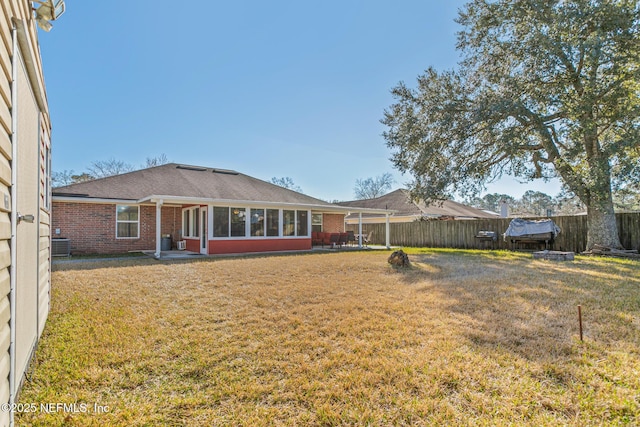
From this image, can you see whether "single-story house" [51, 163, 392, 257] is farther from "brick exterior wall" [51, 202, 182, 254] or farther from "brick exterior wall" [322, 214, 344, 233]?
"brick exterior wall" [322, 214, 344, 233]

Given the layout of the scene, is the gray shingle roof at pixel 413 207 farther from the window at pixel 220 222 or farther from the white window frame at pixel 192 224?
the white window frame at pixel 192 224

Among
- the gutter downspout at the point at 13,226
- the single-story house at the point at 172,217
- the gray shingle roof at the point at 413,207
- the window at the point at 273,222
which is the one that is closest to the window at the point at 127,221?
the single-story house at the point at 172,217

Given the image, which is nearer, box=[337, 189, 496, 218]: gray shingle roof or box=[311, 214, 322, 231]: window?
box=[311, 214, 322, 231]: window

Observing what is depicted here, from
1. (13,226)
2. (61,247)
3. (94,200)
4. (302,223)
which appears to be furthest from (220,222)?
(13,226)

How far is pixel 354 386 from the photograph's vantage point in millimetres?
2641

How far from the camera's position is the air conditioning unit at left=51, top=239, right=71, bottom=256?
11.4 m

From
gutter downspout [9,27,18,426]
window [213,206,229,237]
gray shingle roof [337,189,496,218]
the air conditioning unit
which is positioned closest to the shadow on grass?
gutter downspout [9,27,18,426]

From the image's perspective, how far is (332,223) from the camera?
65.3 ft

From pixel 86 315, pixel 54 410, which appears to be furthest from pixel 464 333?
pixel 86 315

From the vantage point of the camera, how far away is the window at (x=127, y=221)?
13227mm

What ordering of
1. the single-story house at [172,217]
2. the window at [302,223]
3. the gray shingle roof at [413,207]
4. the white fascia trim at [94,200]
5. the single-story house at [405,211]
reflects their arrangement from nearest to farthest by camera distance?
the white fascia trim at [94,200] → the single-story house at [172,217] → the window at [302,223] → the single-story house at [405,211] → the gray shingle roof at [413,207]

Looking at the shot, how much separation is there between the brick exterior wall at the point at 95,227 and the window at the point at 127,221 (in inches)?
5.3

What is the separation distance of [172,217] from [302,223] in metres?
6.19

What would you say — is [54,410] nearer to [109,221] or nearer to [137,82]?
[109,221]
